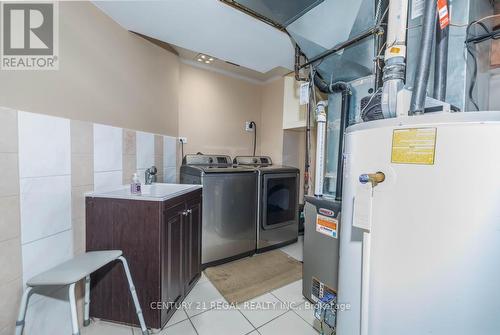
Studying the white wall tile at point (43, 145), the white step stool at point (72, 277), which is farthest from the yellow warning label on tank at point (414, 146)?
the white wall tile at point (43, 145)

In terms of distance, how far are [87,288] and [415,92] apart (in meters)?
2.23

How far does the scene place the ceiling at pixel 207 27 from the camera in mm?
1617

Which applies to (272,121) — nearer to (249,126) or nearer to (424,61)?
(249,126)

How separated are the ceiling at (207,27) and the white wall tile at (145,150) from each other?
95cm

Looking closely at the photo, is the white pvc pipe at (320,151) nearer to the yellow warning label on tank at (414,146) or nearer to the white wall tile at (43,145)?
the yellow warning label on tank at (414,146)

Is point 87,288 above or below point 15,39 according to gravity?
below

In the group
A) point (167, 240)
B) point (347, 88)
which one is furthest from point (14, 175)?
point (347, 88)

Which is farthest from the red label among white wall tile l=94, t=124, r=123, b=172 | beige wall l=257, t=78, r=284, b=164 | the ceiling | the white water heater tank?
beige wall l=257, t=78, r=284, b=164

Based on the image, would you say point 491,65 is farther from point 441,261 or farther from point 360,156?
point 441,261

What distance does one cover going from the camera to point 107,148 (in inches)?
67.1

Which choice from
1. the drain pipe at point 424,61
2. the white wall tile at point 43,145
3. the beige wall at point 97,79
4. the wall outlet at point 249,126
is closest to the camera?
the drain pipe at point 424,61

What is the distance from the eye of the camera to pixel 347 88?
1.63m

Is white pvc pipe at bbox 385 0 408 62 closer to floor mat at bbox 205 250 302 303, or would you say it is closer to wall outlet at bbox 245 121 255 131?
floor mat at bbox 205 250 302 303

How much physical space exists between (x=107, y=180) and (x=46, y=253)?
1.96 feet
